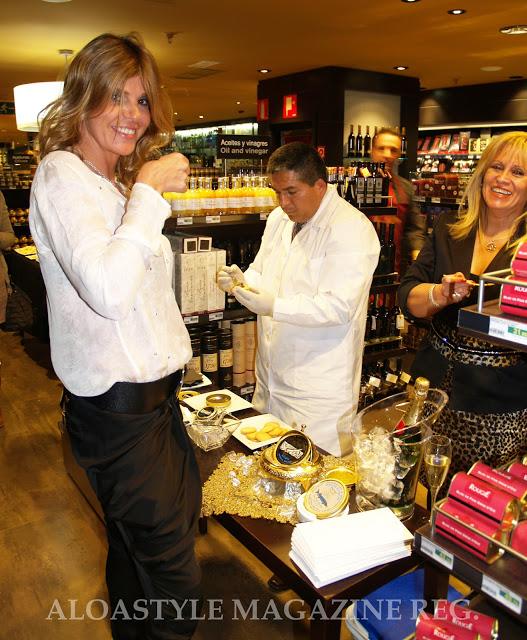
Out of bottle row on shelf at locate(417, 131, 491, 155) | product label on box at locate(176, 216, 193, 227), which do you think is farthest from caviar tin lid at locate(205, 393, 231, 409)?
bottle row on shelf at locate(417, 131, 491, 155)

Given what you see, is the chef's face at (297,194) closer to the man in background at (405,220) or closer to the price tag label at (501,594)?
the price tag label at (501,594)

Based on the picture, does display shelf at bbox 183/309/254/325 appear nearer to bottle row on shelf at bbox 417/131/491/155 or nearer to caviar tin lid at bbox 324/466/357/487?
caviar tin lid at bbox 324/466/357/487

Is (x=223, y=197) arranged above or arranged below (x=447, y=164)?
below

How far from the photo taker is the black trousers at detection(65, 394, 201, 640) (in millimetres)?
1356

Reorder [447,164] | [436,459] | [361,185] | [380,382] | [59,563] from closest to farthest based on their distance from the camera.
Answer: [436,459] → [59,563] → [380,382] → [361,185] → [447,164]

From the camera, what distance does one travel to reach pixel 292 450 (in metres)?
1.82

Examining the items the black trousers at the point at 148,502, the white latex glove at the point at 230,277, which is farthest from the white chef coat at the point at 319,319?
the black trousers at the point at 148,502

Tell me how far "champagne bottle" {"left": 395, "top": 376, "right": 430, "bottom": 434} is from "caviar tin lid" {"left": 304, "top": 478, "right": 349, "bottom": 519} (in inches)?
10.1

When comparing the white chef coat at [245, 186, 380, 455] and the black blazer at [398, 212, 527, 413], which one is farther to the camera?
the white chef coat at [245, 186, 380, 455]

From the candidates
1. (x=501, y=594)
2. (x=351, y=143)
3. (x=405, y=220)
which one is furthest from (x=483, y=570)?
(x=351, y=143)

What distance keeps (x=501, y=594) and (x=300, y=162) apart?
192 centimetres

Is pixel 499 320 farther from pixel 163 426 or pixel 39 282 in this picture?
pixel 39 282

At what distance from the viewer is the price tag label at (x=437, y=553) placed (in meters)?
0.99

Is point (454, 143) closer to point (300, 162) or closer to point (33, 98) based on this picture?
point (33, 98)
